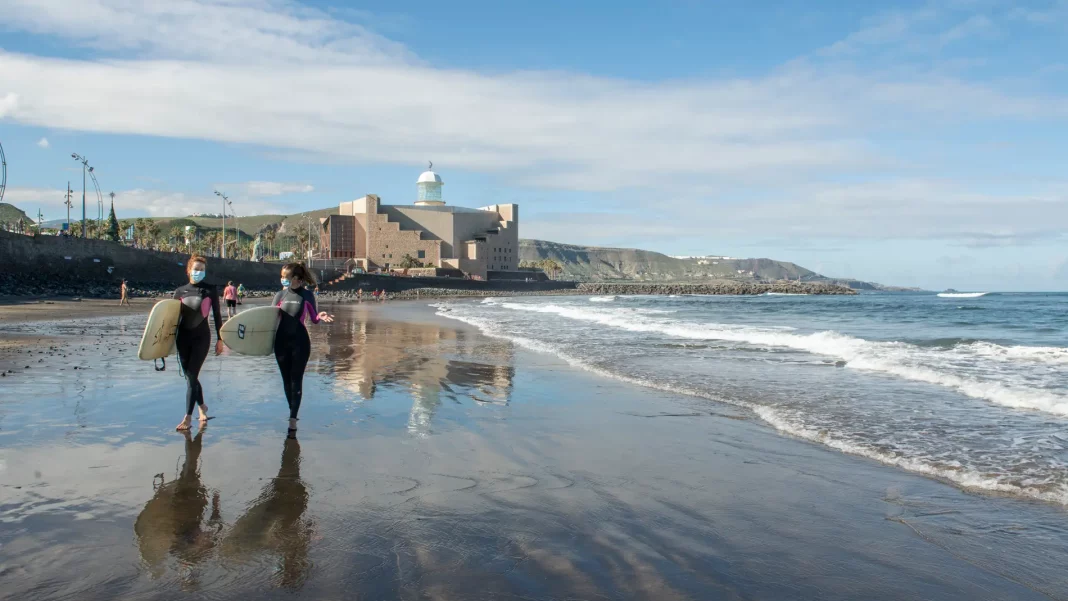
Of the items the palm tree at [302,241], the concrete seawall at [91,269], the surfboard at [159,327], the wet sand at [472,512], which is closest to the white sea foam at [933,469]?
the wet sand at [472,512]

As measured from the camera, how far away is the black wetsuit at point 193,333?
22.4 ft

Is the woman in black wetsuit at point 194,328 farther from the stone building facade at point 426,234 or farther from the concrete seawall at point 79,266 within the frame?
the stone building facade at point 426,234

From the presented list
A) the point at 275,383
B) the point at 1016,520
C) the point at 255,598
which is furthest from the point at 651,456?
the point at 275,383

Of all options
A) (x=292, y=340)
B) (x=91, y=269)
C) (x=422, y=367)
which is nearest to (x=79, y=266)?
(x=91, y=269)

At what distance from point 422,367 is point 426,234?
317 ft

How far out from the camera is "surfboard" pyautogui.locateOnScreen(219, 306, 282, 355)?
279 inches

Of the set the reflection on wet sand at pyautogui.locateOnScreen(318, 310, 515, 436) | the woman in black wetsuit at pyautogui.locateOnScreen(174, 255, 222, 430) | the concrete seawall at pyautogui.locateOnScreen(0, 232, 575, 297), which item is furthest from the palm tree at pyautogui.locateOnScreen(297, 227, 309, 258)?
the woman in black wetsuit at pyautogui.locateOnScreen(174, 255, 222, 430)

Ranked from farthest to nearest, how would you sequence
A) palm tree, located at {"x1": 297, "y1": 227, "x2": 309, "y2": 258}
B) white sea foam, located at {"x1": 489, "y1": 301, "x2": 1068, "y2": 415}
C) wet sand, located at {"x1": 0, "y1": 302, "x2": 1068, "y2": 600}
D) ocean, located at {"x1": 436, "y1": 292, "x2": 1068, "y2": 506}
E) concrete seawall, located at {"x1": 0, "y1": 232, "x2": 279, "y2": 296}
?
palm tree, located at {"x1": 297, "y1": 227, "x2": 309, "y2": 258}
concrete seawall, located at {"x1": 0, "y1": 232, "x2": 279, "y2": 296}
white sea foam, located at {"x1": 489, "y1": 301, "x2": 1068, "y2": 415}
ocean, located at {"x1": 436, "y1": 292, "x2": 1068, "y2": 506}
wet sand, located at {"x1": 0, "y1": 302, "x2": 1068, "y2": 600}

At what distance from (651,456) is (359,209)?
104 metres

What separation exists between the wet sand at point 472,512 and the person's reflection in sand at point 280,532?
0.05 ft

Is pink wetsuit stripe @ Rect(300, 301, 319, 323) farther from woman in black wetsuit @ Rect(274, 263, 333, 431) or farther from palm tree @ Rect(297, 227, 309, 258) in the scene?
palm tree @ Rect(297, 227, 309, 258)

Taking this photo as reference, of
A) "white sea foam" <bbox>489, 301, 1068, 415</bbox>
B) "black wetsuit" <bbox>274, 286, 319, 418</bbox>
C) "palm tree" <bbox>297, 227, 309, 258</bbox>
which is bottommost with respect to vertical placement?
"white sea foam" <bbox>489, 301, 1068, 415</bbox>

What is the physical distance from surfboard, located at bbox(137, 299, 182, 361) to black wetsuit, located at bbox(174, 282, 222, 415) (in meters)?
0.09

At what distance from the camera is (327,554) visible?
372 cm
